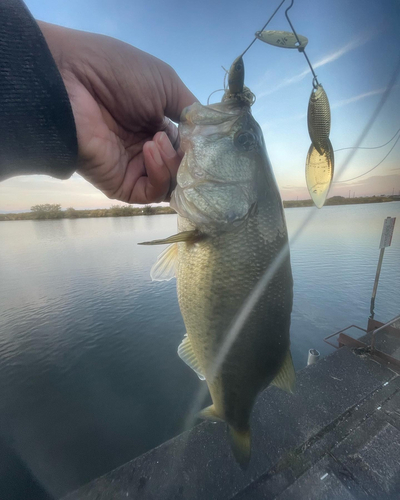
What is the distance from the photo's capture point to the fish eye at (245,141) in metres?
1.71

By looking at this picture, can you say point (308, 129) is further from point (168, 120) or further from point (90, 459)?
point (90, 459)

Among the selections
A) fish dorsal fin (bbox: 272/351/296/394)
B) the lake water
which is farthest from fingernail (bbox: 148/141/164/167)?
the lake water

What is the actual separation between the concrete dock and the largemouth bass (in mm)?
1482

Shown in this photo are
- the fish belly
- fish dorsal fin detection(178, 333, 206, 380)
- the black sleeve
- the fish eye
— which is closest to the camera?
the black sleeve

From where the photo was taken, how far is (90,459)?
6.34m

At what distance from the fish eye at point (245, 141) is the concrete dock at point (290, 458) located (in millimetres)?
3443

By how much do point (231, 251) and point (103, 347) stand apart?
10.6 m

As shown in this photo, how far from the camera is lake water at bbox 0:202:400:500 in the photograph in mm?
6836

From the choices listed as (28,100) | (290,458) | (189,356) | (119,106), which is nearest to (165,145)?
(119,106)

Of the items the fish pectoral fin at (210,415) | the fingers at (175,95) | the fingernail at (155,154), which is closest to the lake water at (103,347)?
the fingers at (175,95)

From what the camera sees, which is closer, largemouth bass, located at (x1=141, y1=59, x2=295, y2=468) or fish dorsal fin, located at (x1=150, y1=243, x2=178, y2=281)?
largemouth bass, located at (x1=141, y1=59, x2=295, y2=468)

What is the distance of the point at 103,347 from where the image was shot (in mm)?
10352

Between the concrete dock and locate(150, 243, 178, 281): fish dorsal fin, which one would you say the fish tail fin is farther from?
the concrete dock

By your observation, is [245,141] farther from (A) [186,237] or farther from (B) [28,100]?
(B) [28,100]
